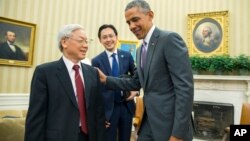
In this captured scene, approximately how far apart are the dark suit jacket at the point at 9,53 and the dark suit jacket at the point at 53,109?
3.30 metres

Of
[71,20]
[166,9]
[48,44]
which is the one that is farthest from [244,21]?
[48,44]

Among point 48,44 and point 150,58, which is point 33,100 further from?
point 48,44

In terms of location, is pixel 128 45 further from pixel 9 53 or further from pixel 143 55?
pixel 143 55

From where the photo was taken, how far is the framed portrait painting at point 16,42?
4895 millimetres

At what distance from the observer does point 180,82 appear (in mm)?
1789

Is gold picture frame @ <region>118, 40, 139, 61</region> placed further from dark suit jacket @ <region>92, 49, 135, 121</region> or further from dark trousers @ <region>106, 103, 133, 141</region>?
dark trousers @ <region>106, 103, 133, 141</region>

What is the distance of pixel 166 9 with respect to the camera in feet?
23.0

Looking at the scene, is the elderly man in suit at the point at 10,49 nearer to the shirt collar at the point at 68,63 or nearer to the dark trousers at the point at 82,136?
the shirt collar at the point at 68,63

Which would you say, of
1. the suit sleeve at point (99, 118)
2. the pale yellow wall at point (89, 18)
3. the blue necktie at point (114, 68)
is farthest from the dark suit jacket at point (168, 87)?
the pale yellow wall at point (89, 18)

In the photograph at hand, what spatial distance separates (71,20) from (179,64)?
470cm

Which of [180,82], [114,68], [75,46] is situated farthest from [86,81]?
[114,68]

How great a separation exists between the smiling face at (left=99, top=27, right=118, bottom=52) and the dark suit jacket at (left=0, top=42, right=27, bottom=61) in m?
2.66

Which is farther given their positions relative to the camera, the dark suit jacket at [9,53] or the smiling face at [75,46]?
the dark suit jacket at [9,53]

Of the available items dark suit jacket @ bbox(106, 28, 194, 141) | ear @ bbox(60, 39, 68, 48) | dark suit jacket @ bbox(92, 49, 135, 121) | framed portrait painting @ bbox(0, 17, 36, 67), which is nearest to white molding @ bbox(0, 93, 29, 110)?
framed portrait painting @ bbox(0, 17, 36, 67)
